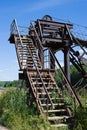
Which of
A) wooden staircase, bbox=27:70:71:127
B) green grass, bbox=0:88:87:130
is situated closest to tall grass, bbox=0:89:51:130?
green grass, bbox=0:88:87:130

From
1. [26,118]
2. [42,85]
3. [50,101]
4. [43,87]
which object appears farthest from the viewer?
[42,85]

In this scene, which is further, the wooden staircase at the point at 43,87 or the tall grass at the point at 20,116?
the wooden staircase at the point at 43,87

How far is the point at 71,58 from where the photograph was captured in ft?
72.7

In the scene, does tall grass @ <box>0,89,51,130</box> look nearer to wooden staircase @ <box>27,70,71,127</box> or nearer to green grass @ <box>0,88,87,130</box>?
green grass @ <box>0,88,87,130</box>

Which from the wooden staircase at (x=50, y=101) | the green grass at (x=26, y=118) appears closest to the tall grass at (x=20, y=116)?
the green grass at (x=26, y=118)

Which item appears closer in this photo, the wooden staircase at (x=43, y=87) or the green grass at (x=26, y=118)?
the green grass at (x=26, y=118)

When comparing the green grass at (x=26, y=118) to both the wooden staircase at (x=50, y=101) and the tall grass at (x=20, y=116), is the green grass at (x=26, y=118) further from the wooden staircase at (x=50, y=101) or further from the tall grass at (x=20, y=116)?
the wooden staircase at (x=50, y=101)

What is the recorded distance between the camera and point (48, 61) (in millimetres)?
18234

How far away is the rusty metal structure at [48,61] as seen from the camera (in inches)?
544

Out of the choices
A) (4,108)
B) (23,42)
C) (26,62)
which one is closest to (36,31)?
(23,42)

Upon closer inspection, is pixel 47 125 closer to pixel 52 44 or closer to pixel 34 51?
pixel 34 51

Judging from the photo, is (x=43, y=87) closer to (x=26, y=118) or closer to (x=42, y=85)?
(x=42, y=85)

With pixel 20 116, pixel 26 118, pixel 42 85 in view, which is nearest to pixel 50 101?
pixel 26 118

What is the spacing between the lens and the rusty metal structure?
45.3 feet
